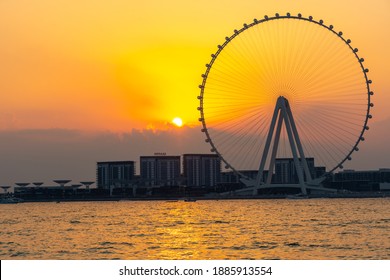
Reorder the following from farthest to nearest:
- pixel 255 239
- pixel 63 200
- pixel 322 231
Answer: pixel 63 200, pixel 322 231, pixel 255 239

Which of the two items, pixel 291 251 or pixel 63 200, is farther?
pixel 63 200

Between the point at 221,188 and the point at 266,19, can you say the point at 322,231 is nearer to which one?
the point at 266,19

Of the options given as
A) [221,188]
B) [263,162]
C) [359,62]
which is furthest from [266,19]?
[221,188]

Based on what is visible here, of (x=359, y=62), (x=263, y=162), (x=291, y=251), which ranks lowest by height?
(x=291, y=251)

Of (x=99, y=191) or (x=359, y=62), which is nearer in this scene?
(x=359, y=62)

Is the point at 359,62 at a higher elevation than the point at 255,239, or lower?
higher

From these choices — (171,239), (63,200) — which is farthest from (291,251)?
(63,200)

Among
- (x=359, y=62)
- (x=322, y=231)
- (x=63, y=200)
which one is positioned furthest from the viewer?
(x=63, y=200)

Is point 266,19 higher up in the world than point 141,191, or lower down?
higher up
